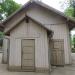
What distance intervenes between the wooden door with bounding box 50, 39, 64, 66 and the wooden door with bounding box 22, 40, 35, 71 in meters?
2.94

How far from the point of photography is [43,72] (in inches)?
A: 496

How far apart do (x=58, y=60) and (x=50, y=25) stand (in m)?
3.07

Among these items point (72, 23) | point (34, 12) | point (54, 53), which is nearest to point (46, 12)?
point (34, 12)

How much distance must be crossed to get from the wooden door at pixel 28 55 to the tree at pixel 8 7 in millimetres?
30478

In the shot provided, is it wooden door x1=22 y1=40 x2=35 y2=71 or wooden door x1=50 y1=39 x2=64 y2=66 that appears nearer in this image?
wooden door x1=22 y1=40 x2=35 y2=71

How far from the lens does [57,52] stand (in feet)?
51.5

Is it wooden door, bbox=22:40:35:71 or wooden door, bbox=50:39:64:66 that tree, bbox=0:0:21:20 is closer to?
wooden door, bbox=50:39:64:66

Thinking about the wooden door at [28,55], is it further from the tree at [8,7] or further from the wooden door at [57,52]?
the tree at [8,7]

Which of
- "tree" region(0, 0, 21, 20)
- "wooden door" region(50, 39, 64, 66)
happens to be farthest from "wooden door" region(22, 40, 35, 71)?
"tree" region(0, 0, 21, 20)

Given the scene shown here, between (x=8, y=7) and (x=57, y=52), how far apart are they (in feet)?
97.1

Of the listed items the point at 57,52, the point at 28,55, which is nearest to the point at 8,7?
the point at 57,52

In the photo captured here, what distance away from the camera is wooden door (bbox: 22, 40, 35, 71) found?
42.5ft

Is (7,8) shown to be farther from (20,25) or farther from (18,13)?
(20,25)

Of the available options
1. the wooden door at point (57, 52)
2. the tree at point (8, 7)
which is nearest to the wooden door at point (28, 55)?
the wooden door at point (57, 52)
